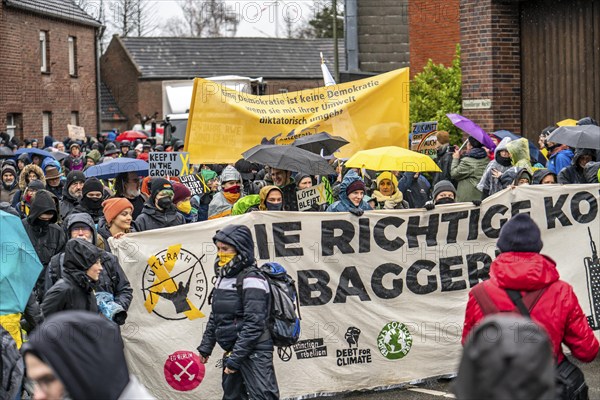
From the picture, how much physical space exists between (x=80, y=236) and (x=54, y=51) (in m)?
32.6

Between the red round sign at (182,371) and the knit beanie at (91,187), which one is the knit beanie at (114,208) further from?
the knit beanie at (91,187)

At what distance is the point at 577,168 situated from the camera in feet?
41.3

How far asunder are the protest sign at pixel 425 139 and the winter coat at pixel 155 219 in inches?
166

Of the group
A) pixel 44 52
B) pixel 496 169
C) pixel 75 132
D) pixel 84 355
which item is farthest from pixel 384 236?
pixel 44 52

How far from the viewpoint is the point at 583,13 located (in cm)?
1677

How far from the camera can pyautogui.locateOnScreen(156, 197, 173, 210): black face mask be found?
10.2 m

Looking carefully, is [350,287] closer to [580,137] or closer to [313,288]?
[313,288]

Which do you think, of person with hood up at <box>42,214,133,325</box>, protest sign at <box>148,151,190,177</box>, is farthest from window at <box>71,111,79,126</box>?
person with hood up at <box>42,214,133,325</box>

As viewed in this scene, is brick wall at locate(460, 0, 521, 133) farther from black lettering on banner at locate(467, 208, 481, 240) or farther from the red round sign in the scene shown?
the red round sign

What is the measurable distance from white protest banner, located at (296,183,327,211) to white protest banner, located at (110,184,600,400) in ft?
5.35

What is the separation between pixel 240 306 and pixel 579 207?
416 cm

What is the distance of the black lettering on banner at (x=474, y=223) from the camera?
9781mm

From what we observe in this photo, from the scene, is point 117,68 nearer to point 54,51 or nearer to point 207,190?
point 54,51

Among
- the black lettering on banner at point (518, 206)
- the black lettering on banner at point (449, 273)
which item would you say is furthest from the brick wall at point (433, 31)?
the black lettering on banner at point (449, 273)
